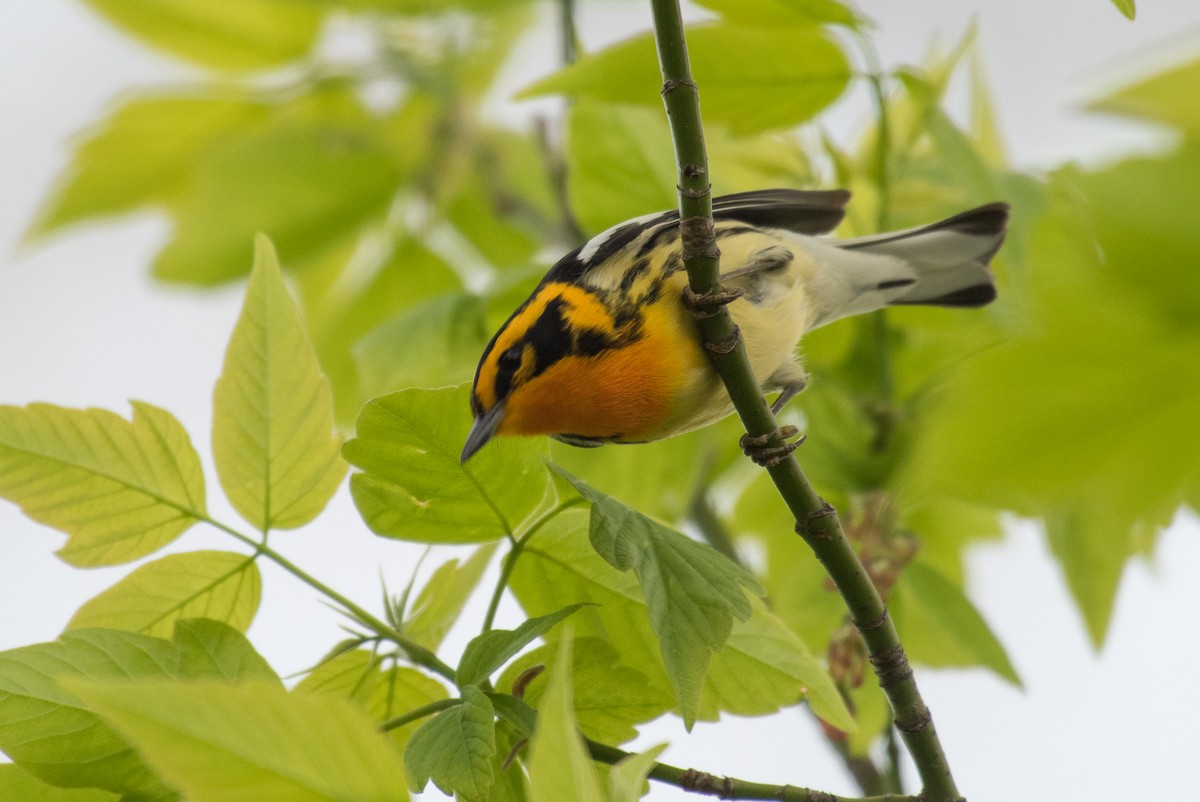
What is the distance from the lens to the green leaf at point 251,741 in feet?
1.65

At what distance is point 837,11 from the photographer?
1.17 m

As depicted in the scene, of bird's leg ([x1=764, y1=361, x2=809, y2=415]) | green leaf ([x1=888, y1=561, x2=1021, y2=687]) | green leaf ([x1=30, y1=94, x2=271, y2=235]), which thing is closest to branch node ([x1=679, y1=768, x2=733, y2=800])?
green leaf ([x1=888, y1=561, x2=1021, y2=687])

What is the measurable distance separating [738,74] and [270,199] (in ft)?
2.97

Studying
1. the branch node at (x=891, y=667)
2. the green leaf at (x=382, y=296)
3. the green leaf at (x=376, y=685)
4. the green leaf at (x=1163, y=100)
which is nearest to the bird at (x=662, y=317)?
the green leaf at (x=376, y=685)

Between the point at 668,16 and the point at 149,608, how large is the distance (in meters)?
Answer: 0.58

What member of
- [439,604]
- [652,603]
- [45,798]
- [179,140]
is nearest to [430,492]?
[439,604]

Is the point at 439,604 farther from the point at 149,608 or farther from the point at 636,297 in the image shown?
the point at 636,297

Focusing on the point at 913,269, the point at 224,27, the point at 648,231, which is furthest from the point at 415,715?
the point at 224,27

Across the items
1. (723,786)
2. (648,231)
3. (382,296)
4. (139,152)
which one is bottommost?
(723,786)

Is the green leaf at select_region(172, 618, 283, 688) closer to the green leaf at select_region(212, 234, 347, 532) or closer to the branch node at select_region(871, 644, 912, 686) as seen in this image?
the green leaf at select_region(212, 234, 347, 532)

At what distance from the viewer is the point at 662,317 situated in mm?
1266

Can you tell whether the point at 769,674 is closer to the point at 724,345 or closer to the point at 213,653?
the point at 724,345

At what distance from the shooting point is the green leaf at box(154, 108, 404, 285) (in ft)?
5.89

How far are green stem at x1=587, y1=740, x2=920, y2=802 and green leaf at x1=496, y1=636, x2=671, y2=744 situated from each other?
2 centimetres
